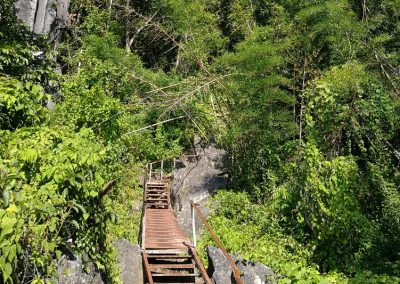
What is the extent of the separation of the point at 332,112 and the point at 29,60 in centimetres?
570

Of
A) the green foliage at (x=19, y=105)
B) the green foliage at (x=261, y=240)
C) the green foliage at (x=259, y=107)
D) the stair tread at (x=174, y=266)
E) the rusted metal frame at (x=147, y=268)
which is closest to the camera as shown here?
the green foliage at (x=19, y=105)

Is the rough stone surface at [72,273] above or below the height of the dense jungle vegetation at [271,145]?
below

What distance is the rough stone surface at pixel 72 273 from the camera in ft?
11.8

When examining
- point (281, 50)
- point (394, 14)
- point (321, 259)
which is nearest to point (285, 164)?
point (321, 259)

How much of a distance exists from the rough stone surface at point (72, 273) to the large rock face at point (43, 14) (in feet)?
20.2

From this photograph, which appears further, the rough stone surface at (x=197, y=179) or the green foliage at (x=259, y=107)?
the rough stone surface at (x=197, y=179)

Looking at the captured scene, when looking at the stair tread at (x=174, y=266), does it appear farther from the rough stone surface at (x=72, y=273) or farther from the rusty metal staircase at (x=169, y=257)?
the rough stone surface at (x=72, y=273)

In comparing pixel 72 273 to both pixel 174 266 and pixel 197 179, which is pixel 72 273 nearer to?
pixel 174 266

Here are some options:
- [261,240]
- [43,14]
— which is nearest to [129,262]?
[261,240]

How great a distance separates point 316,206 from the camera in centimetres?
695

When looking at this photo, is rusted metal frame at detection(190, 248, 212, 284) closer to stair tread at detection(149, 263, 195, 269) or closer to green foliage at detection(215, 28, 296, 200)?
stair tread at detection(149, 263, 195, 269)

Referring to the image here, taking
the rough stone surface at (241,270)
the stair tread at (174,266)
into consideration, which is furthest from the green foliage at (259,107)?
the stair tread at (174,266)

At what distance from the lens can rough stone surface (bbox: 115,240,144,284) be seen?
5469mm

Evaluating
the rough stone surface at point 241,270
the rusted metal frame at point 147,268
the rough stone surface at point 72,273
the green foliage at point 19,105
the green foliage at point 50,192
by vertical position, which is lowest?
the rough stone surface at point 241,270
